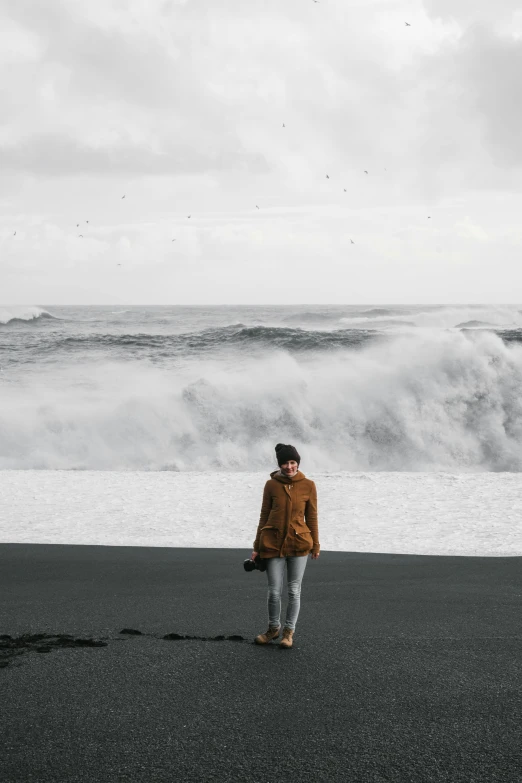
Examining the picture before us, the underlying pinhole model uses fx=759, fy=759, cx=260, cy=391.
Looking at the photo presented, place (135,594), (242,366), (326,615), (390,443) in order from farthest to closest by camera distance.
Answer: (242,366), (390,443), (135,594), (326,615)

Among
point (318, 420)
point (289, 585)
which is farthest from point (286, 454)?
point (318, 420)

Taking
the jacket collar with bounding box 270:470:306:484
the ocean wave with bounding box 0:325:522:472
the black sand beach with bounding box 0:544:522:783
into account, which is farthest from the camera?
the ocean wave with bounding box 0:325:522:472

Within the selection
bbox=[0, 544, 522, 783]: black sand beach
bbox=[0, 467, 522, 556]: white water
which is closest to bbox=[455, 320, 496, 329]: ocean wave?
bbox=[0, 467, 522, 556]: white water

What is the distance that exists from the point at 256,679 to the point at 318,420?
16.4 m

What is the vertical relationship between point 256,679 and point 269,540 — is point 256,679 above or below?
below

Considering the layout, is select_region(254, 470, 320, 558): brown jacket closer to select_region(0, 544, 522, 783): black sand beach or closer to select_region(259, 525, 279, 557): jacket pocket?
select_region(259, 525, 279, 557): jacket pocket

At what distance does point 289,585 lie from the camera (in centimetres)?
573

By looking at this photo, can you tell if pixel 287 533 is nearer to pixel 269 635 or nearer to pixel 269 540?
pixel 269 540

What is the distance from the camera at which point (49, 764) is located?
383 centimetres

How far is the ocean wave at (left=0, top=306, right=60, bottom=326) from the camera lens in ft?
157

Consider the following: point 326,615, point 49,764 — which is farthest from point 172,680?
point 326,615

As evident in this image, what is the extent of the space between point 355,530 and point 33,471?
9.31m

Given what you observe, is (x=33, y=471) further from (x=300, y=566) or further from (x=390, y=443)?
(x=300, y=566)

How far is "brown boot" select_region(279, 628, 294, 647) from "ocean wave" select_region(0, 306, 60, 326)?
44.5 m
